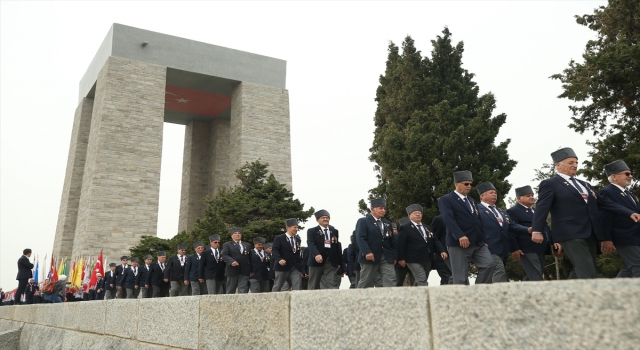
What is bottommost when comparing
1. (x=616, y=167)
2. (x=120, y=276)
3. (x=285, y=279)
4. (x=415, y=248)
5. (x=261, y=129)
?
(x=285, y=279)

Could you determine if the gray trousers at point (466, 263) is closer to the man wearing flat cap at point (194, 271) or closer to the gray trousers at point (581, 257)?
the gray trousers at point (581, 257)

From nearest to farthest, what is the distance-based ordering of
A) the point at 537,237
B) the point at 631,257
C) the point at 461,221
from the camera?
the point at 537,237 < the point at 631,257 < the point at 461,221

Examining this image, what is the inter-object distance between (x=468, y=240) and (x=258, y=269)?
283 inches

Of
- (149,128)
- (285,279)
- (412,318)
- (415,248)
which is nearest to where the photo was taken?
(412,318)

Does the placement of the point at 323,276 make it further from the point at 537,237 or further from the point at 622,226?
the point at 622,226

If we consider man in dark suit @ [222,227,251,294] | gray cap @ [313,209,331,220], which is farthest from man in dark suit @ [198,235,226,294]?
gray cap @ [313,209,331,220]

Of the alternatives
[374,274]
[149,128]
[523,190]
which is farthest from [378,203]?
[149,128]

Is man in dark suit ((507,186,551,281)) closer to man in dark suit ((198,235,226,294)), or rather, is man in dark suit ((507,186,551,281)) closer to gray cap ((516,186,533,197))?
gray cap ((516,186,533,197))

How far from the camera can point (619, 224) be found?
536 cm

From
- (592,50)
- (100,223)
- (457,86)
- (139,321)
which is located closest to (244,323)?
(139,321)

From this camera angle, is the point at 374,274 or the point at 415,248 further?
the point at 415,248

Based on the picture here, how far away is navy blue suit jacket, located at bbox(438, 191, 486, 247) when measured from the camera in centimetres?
604

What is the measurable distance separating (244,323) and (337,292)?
3.49 feet

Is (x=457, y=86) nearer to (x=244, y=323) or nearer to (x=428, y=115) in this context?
(x=428, y=115)
